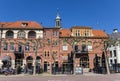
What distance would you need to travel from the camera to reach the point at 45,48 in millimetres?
51312

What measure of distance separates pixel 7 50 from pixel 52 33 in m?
11.9

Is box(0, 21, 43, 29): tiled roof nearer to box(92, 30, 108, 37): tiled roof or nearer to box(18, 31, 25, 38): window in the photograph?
box(18, 31, 25, 38): window

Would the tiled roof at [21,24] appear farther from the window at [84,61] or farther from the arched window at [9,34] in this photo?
the window at [84,61]

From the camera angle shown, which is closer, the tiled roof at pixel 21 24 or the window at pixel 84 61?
the window at pixel 84 61

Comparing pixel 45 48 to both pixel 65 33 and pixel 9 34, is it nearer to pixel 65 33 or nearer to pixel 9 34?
pixel 65 33

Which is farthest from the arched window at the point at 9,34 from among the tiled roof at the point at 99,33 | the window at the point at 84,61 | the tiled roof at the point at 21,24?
the tiled roof at the point at 99,33

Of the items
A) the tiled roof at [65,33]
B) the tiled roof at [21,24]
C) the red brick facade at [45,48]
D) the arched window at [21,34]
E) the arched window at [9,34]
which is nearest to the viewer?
the red brick facade at [45,48]

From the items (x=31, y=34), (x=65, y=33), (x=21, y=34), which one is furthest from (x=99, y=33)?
(x=21, y=34)

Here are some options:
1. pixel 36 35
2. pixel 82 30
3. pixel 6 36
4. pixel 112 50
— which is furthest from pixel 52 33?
pixel 112 50

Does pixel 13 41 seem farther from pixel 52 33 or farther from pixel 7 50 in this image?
pixel 52 33

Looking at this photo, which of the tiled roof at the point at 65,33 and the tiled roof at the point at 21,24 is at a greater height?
the tiled roof at the point at 21,24

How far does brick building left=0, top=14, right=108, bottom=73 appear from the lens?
49812mm

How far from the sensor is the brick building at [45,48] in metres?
49.8

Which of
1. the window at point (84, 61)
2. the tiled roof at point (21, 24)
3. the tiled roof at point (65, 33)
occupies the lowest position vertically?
the window at point (84, 61)
